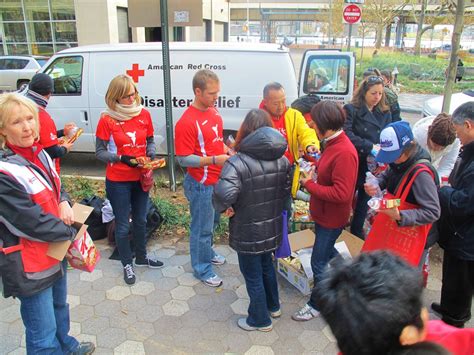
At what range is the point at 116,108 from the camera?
3.19 m

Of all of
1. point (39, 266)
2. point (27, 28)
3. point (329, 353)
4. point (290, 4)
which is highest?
point (290, 4)

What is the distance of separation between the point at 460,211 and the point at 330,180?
84 centimetres

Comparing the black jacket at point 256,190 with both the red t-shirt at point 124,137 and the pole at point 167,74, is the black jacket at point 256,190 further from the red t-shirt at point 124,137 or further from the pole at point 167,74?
the pole at point 167,74

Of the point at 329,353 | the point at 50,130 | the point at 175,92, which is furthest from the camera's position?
→ the point at 175,92

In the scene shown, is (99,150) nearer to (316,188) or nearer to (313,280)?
(316,188)

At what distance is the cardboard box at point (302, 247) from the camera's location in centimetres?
336

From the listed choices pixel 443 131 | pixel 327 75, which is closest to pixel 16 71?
pixel 327 75

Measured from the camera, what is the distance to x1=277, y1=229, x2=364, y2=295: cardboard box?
11.0 feet

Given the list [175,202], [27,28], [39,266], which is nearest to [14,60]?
[27,28]

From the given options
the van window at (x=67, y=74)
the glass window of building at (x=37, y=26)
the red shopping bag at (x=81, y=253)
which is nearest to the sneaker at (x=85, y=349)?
the red shopping bag at (x=81, y=253)

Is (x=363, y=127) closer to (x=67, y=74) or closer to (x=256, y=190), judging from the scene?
(x=256, y=190)

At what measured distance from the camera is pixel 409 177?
2.47 m

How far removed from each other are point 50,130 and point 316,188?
8.51 feet

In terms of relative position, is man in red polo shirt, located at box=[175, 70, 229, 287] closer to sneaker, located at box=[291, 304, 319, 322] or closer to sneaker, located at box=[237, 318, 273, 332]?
sneaker, located at box=[237, 318, 273, 332]
